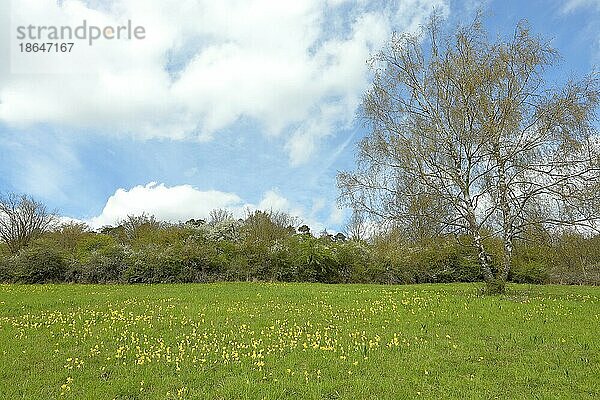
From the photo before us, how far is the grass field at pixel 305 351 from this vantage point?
6766 mm

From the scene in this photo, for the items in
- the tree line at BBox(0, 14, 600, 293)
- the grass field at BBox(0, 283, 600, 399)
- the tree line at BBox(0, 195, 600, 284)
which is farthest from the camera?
the tree line at BBox(0, 195, 600, 284)

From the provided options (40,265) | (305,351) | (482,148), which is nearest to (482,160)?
(482,148)

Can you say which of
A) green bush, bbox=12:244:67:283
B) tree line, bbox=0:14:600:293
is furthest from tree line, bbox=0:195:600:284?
tree line, bbox=0:14:600:293

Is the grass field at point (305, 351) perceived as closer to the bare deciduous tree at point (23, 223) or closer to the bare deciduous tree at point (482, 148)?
the bare deciduous tree at point (482, 148)

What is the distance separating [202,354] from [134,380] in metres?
1.64

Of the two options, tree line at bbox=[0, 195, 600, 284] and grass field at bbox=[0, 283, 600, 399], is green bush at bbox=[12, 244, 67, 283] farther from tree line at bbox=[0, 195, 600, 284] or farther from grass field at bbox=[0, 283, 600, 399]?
grass field at bbox=[0, 283, 600, 399]

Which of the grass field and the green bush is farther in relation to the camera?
the green bush

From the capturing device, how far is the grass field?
6.77 metres

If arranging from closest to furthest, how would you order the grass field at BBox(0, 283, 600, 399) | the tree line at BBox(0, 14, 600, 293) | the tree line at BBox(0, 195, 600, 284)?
the grass field at BBox(0, 283, 600, 399), the tree line at BBox(0, 14, 600, 293), the tree line at BBox(0, 195, 600, 284)

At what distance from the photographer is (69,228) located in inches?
1907

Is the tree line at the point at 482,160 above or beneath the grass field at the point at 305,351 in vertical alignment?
above

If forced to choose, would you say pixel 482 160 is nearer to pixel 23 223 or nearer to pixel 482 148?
pixel 482 148

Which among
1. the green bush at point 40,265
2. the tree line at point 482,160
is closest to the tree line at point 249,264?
the green bush at point 40,265

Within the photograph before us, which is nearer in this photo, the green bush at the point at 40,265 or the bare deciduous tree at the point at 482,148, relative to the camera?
the bare deciduous tree at the point at 482,148
